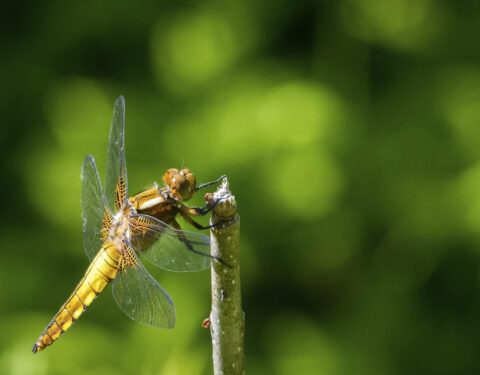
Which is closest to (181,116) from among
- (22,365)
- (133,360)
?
(133,360)

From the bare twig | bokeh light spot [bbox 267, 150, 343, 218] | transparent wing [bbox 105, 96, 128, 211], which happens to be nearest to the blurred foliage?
bokeh light spot [bbox 267, 150, 343, 218]

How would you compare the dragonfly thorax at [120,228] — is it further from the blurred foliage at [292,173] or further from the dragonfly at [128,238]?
the blurred foliage at [292,173]

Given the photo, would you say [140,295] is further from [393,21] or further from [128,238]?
[393,21]

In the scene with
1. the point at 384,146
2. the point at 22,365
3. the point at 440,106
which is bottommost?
the point at 22,365

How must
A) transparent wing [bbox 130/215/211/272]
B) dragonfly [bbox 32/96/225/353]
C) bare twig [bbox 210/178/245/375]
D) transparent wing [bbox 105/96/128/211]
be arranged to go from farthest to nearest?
transparent wing [bbox 105/96/128/211], dragonfly [bbox 32/96/225/353], transparent wing [bbox 130/215/211/272], bare twig [bbox 210/178/245/375]

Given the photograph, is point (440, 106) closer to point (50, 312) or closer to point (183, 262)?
point (183, 262)

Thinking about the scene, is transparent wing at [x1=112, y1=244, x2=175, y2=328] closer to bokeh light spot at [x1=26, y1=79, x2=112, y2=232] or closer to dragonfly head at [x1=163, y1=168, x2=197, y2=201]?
dragonfly head at [x1=163, y1=168, x2=197, y2=201]
